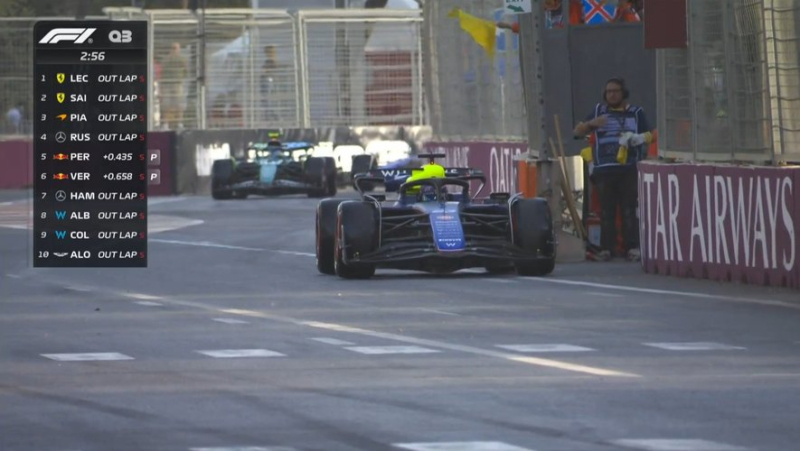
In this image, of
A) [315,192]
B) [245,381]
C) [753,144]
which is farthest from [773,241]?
[315,192]

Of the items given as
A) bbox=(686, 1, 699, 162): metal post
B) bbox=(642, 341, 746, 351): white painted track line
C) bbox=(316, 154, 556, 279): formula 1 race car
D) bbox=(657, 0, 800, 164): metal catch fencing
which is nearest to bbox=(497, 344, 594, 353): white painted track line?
bbox=(642, 341, 746, 351): white painted track line

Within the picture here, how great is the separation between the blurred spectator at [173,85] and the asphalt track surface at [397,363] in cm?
3386

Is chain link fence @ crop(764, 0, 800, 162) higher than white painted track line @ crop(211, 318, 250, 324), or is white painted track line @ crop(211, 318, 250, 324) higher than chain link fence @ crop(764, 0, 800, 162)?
chain link fence @ crop(764, 0, 800, 162)

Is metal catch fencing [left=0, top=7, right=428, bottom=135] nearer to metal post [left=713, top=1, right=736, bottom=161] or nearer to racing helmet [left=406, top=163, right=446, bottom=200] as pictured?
racing helmet [left=406, top=163, right=446, bottom=200]

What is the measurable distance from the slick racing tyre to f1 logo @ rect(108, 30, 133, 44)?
27.4 m

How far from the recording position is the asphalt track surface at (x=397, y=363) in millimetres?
8781

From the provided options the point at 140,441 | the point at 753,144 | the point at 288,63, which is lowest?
the point at 140,441

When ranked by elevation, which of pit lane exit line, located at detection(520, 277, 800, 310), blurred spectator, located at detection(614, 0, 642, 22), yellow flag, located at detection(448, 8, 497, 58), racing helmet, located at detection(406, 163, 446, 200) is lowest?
pit lane exit line, located at detection(520, 277, 800, 310)

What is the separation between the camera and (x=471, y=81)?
132ft

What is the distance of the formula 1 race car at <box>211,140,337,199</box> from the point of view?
4250cm

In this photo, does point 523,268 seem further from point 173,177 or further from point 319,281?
point 173,177

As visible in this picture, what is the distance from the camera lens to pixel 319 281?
1877 centimetres

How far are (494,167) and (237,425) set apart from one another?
27.6m

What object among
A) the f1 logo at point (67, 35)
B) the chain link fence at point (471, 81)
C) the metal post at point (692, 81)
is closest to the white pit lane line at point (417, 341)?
the f1 logo at point (67, 35)
